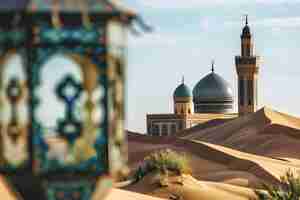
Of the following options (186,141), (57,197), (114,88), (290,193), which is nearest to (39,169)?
(57,197)

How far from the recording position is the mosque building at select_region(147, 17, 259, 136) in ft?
289

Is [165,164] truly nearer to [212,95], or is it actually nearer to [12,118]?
[12,118]

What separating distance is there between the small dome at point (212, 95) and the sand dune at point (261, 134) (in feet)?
35.0

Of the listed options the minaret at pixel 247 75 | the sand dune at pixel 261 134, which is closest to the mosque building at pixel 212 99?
the minaret at pixel 247 75

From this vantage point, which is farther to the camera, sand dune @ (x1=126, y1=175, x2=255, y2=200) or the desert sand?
the desert sand

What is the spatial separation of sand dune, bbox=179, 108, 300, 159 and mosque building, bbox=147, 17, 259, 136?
4.72 metres

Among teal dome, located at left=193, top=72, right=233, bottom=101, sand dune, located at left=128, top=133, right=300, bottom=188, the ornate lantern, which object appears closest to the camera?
the ornate lantern

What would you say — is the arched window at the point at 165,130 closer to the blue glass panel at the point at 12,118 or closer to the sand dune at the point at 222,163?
the sand dune at the point at 222,163

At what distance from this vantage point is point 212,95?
317 feet

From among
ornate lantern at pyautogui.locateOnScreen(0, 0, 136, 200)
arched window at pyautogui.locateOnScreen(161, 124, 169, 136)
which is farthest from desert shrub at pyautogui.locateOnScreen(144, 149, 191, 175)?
arched window at pyautogui.locateOnScreen(161, 124, 169, 136)

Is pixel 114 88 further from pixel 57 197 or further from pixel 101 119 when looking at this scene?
pixel 57 197

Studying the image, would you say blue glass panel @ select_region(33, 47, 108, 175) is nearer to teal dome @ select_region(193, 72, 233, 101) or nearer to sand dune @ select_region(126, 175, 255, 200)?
sand dune @ select_region(126, 175, 255, 200)

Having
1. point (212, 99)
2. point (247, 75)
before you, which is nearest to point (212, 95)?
point (212, 99)

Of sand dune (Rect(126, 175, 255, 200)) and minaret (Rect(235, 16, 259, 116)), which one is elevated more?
minaret (Rect(235, 16, 259, 116))
